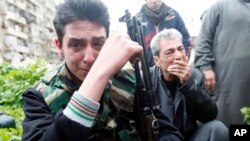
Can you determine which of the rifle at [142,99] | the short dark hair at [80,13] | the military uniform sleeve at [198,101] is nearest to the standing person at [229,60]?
the military uniform sleeve at [198,101]

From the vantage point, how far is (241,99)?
11.2ft

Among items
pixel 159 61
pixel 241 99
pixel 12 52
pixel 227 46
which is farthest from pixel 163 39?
pixel 12 52

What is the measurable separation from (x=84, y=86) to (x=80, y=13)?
1.22 ft

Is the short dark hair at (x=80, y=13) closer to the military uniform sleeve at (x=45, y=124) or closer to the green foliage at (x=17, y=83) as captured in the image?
the military uniform sleeve at (x=45, y=124)

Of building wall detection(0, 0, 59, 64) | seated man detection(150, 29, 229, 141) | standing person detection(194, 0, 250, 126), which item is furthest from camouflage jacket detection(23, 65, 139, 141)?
building wall detection(0, 0, 59, 64)

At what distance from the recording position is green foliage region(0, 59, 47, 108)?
3680 mm

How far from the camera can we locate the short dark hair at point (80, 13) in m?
1.65

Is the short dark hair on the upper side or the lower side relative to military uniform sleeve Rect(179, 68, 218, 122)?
upper

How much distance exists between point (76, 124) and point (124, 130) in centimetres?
36

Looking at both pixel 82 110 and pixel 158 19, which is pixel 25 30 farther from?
pixel 82 110

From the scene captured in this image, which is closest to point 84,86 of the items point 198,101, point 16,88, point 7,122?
point 198,101

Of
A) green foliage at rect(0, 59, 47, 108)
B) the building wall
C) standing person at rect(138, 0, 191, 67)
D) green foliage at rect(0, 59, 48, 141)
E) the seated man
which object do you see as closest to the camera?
the seated man

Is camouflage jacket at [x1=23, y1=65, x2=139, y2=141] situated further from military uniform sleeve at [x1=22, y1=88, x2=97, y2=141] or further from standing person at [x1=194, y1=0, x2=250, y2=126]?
standing person at [x1=194, y1=0, x2=250, y2=126]

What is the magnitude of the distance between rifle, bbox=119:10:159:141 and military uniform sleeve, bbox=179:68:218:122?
2.79 feet
